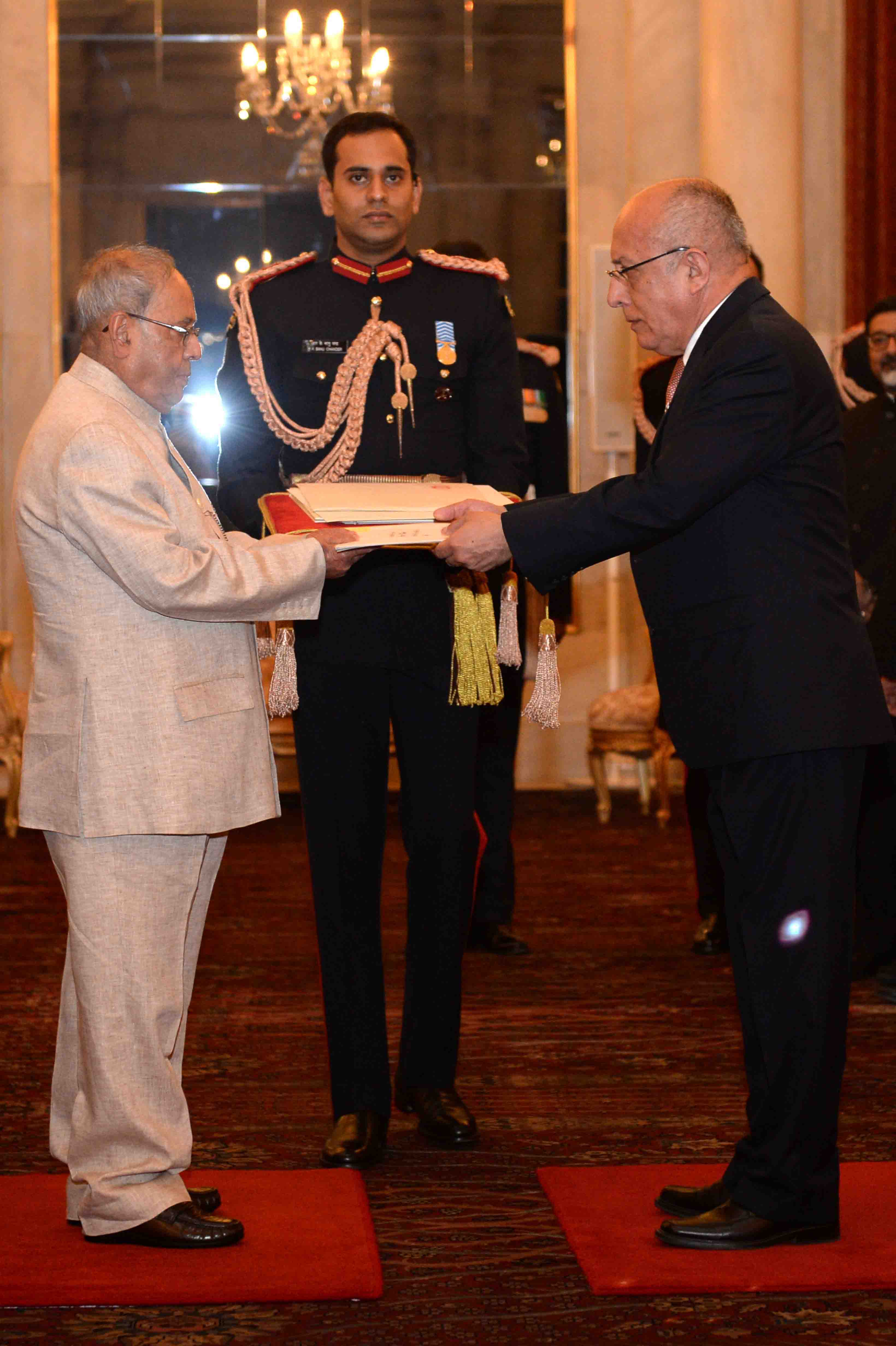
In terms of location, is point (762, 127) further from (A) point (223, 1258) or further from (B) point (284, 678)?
(A) point (223, 1258)

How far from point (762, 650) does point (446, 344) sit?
1077 millimetres

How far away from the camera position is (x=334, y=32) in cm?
800

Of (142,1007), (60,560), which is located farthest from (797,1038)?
(60,560)

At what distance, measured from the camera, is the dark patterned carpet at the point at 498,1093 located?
7.82 feet

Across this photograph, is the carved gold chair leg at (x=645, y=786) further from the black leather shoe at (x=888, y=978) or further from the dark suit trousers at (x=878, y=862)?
the black leather shoe at (x=888, y=978)

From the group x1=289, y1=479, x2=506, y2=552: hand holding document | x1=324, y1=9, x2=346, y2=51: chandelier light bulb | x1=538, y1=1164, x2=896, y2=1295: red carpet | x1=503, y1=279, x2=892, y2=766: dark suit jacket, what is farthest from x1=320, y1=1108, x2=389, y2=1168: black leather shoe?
x1=324, y1=9, x2=346, y2=51: chandelier light bulb

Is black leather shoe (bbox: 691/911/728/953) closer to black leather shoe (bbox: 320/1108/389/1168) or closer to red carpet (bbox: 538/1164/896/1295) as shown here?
red carpet (bbox: 538/1164/896/1295)

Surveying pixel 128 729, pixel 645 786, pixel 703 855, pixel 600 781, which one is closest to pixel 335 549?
pixel 128 729

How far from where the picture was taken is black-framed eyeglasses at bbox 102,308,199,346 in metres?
2.58

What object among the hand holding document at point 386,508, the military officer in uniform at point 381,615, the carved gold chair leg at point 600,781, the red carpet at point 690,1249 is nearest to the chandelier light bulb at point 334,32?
the carved gold chair leg at point 600,781

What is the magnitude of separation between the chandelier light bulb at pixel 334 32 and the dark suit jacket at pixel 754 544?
5.89 metres

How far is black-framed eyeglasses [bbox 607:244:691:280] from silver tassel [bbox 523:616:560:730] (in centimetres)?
66

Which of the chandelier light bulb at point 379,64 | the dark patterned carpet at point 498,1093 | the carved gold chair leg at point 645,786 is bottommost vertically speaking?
the dark patterned carpet at point 498,1093

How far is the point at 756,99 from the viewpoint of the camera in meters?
7.66
